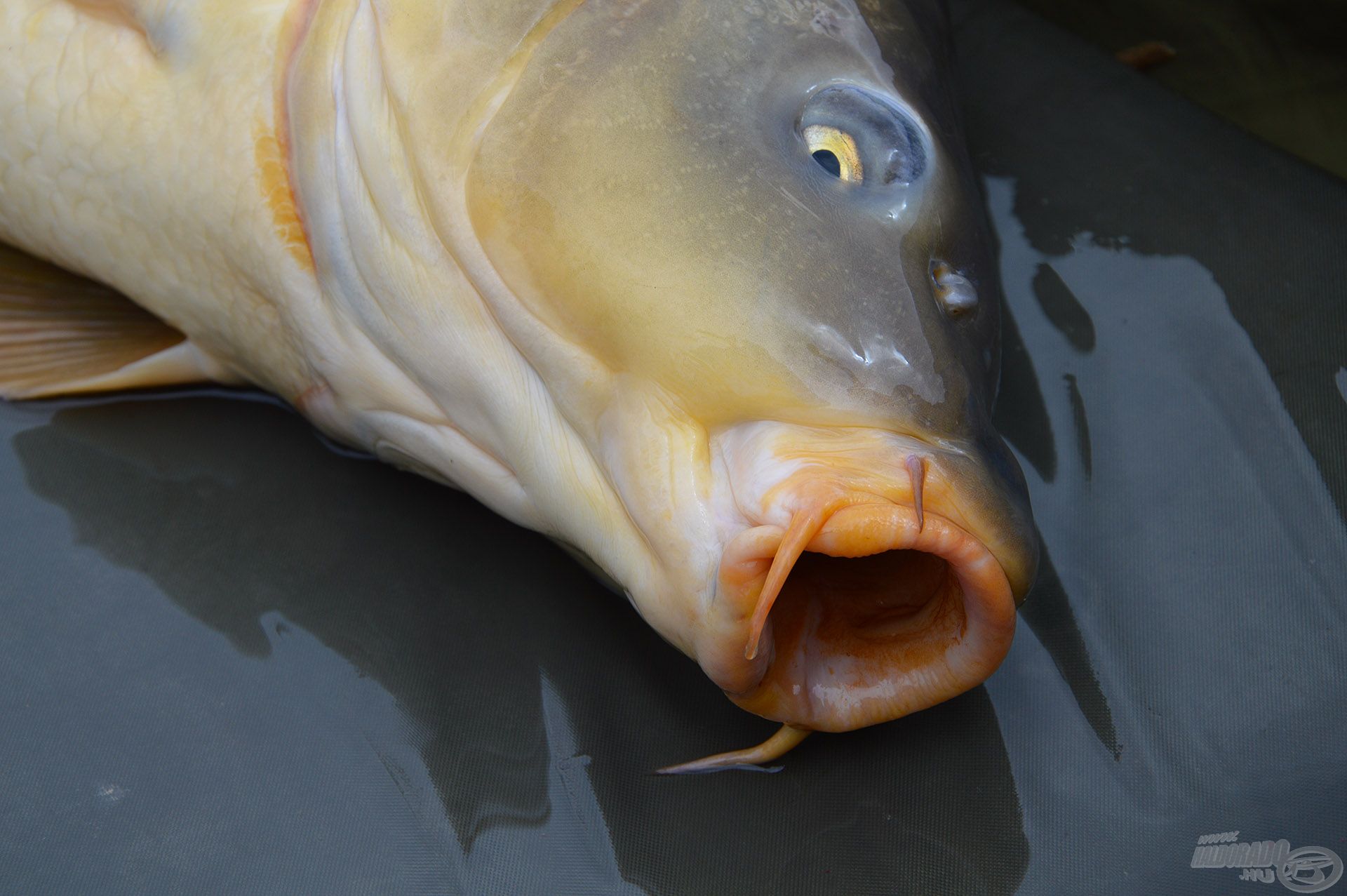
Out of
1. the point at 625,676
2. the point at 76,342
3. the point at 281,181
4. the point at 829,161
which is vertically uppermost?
the point at 829,161

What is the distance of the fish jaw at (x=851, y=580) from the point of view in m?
0.97

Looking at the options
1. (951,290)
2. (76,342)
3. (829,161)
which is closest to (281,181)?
(76,342)

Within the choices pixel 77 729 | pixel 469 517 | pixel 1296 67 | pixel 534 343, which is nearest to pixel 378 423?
pixel 469 517

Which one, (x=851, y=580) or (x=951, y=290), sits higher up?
(x=951, y=290)

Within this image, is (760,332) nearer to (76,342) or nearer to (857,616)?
(857,616)

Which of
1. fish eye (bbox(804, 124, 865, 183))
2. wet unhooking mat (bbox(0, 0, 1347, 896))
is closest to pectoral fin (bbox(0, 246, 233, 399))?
wet unhooking mat (bbox(0, 0, 1347, 896))

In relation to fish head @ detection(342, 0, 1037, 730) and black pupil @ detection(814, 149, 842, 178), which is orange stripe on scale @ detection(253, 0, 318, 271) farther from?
black pupil @ detection(814, 149, 842, 178)

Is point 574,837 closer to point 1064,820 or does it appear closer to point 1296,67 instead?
point 1064,820

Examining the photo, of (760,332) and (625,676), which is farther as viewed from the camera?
(625,676)

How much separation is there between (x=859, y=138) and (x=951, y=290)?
18 centimetres

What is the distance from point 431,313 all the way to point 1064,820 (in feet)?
2.93

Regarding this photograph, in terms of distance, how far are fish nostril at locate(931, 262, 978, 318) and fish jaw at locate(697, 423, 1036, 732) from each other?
0.18 m

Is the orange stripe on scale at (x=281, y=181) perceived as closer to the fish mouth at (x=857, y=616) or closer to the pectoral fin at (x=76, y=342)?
the pectoral fin at (x=76, y=342)

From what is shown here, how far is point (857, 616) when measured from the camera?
1160 mm
